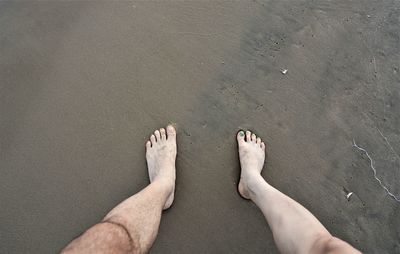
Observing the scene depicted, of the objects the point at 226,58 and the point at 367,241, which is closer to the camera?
the point at 367,241

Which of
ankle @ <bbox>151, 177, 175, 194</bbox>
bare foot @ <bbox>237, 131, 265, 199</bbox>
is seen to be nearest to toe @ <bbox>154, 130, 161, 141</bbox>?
ankle @ <bbox>151, 177, 175, 194</bbox>

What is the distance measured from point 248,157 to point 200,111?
0.40m

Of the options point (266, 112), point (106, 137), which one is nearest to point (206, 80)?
point (266, 112)

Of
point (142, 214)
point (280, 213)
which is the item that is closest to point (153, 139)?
point (142, 214)

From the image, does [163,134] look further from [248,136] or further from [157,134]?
[248,136]

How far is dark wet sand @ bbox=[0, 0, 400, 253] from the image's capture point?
2354 millimetres

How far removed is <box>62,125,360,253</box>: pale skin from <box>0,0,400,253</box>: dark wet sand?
9 centimetres

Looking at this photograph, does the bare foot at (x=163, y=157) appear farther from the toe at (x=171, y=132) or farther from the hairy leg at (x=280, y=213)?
the hairy leg at (x=280, y=213)

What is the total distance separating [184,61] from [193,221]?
97 centimetres

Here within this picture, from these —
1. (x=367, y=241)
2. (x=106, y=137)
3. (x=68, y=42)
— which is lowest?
(x=367, y=241)

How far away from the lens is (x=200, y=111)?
2.49m

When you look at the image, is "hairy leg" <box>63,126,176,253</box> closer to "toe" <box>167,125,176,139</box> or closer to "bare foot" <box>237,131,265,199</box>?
"toe" <box>167,125,176,139</box>

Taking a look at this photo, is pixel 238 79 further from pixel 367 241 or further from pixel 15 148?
pixel 15 148

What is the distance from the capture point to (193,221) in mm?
2377
